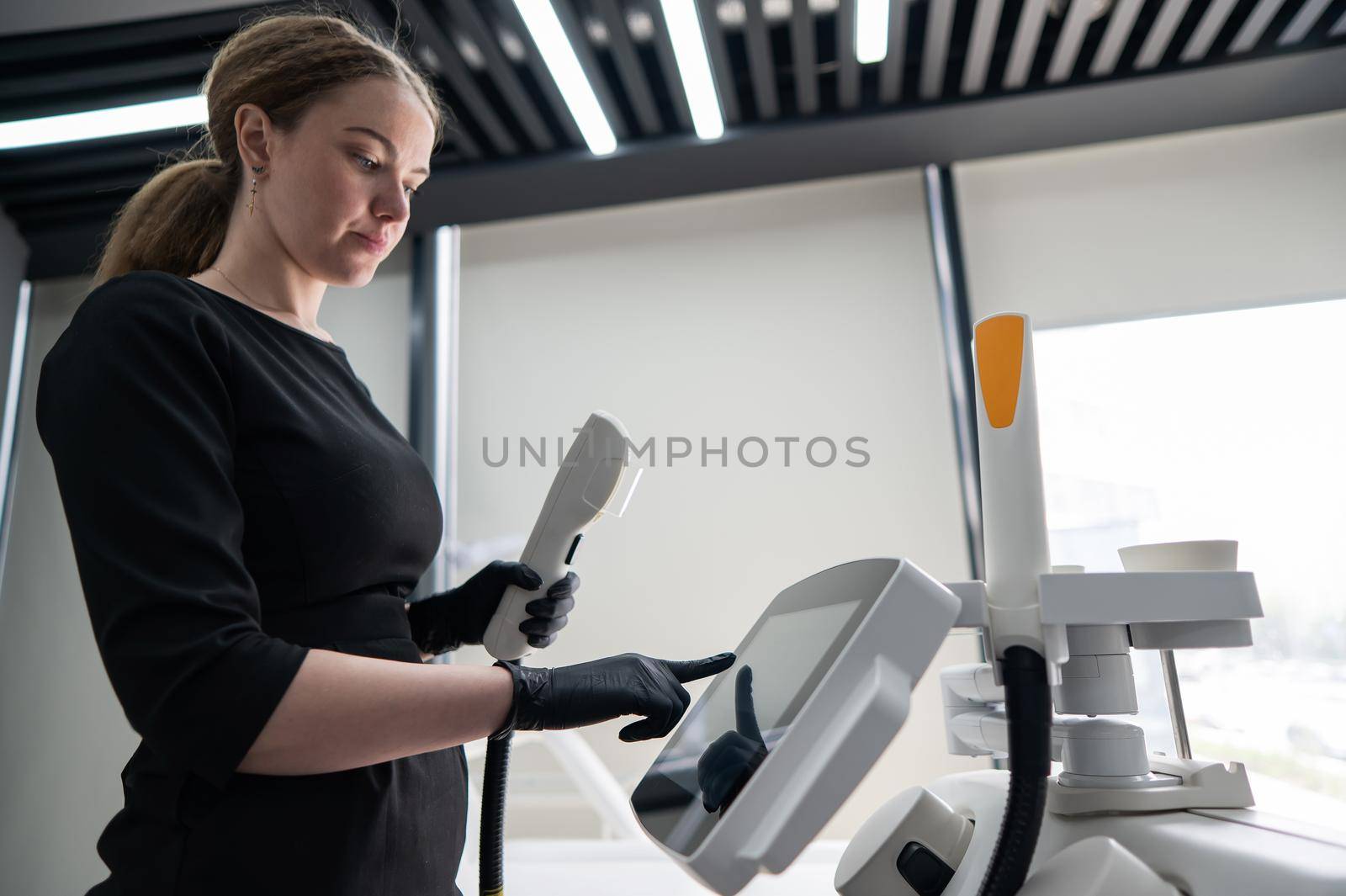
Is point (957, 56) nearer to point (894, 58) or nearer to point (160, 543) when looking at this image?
point (894, 58)

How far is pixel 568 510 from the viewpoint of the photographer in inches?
44.2

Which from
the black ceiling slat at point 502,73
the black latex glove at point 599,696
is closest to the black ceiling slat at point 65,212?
the black ceiling slat at point 502,73

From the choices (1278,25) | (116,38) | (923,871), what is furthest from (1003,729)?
(116,38)

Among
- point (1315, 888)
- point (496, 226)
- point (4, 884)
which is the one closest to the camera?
point (1315, 888)

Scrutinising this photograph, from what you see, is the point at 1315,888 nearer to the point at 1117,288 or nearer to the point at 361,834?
the point at 361,834

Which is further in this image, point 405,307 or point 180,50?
point 405,307

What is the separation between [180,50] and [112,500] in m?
2.34

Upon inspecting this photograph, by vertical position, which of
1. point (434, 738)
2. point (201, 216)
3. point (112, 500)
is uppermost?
point (201, 216)

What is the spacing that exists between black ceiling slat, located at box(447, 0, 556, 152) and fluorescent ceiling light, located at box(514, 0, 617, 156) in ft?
0.39

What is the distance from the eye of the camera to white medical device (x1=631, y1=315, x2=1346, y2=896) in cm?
56

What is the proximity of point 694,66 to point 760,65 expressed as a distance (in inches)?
7.5

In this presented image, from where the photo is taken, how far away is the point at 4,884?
290 cm

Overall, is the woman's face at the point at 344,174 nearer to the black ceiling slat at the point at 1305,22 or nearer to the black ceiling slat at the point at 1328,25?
the black ceiling slat at the point at 1305,22

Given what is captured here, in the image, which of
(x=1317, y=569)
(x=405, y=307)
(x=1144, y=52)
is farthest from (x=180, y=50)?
(x=1317, y=569)
